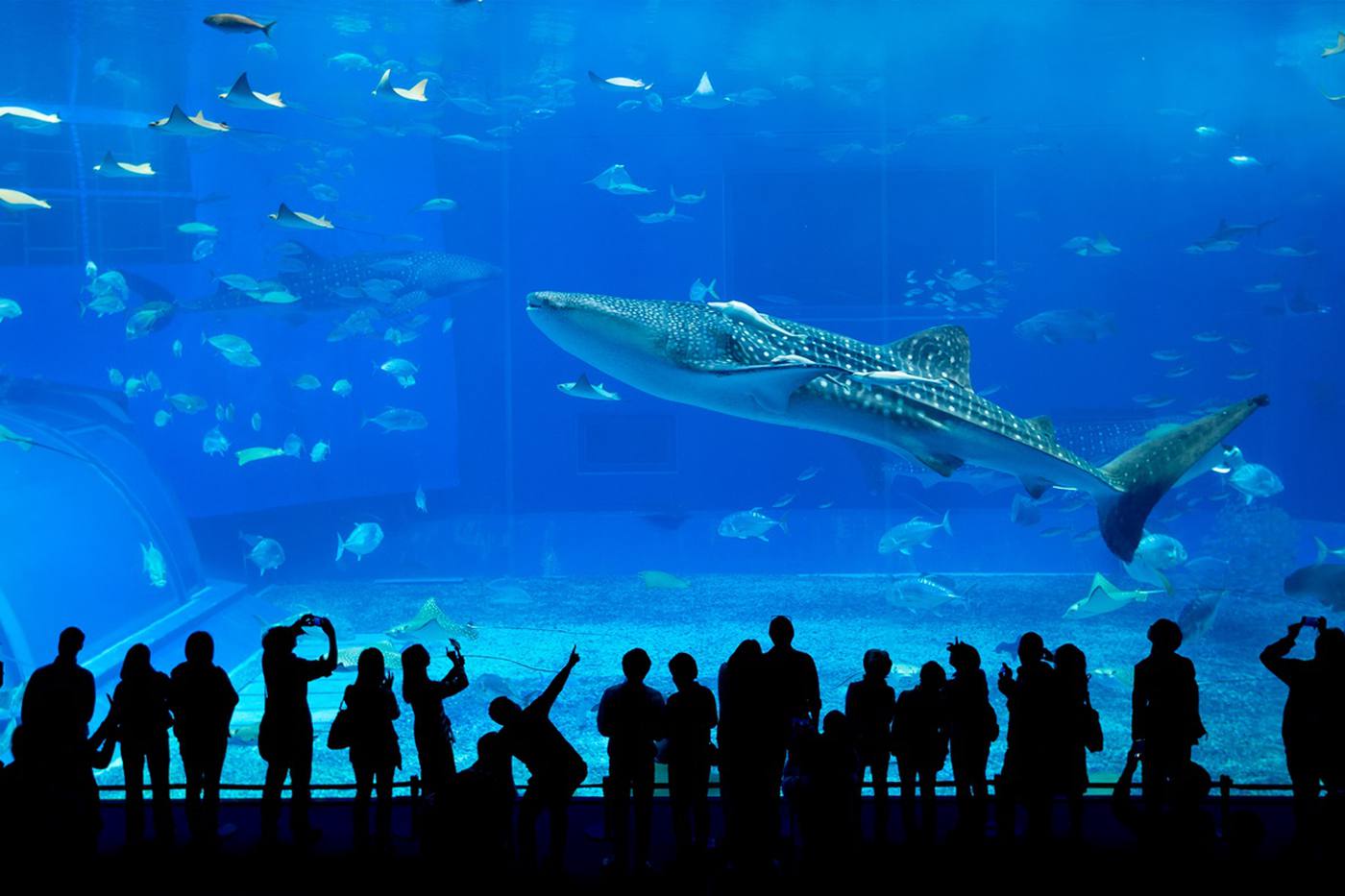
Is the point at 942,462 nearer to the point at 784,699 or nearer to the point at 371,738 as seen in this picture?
the point at 784,699

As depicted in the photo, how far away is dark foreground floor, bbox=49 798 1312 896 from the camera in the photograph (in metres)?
2.98

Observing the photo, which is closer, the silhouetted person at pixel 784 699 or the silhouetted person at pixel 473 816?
the silhouetted person at pixel 473 816

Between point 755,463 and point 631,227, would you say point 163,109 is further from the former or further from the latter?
point 755,463

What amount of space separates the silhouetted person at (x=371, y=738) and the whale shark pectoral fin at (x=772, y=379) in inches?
85.2

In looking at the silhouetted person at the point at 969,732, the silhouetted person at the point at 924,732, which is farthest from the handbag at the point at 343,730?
the silhouetted person at the point at 969,732

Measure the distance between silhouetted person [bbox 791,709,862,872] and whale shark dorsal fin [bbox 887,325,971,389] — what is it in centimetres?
273

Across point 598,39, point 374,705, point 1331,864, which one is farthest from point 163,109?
point 1331,864

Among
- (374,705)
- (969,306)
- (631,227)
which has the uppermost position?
(631,227)

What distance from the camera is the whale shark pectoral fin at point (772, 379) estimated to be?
14.4 feet

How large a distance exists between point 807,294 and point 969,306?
3600 mm

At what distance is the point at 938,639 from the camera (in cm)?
1080

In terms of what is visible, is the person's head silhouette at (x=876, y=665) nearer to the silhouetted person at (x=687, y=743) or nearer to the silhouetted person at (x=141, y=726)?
the silhouetted person at (x=687, y=743)

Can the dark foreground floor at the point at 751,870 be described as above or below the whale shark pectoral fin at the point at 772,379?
below

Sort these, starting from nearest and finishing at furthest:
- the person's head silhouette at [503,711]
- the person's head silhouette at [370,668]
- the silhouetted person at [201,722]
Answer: the person's head silhouette at [503,711] → the person's head silhouette at [370,668] → the silhouetted person at [201,722]
